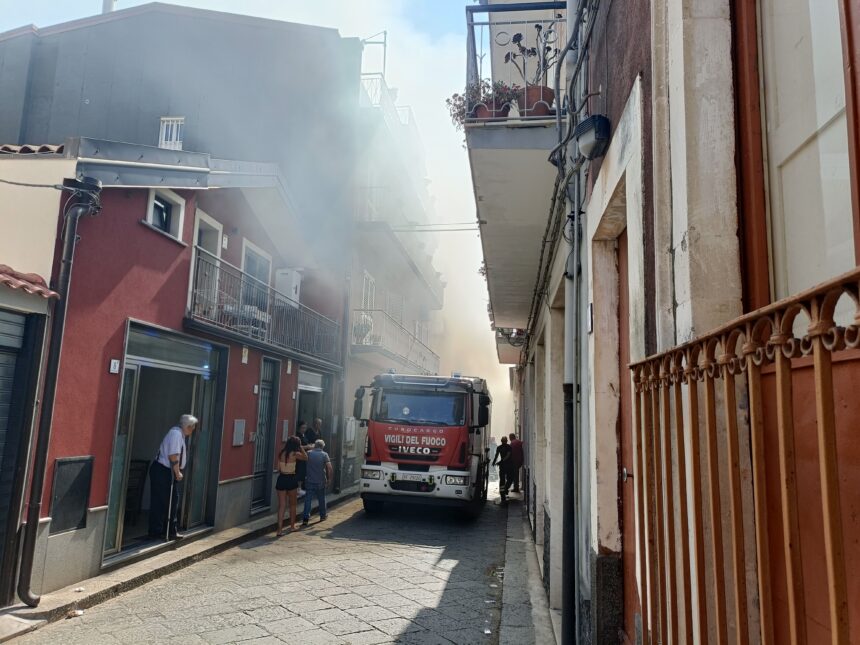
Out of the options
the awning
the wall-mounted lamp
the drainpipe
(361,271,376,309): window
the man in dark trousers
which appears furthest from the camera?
(361,271,376,309): window

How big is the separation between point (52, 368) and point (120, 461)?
6.47 feet

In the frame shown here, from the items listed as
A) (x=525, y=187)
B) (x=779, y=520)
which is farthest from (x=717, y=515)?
(x=525, y=187)

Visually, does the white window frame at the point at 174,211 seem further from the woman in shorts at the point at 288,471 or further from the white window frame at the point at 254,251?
the woman in shorts at the point at 288,471

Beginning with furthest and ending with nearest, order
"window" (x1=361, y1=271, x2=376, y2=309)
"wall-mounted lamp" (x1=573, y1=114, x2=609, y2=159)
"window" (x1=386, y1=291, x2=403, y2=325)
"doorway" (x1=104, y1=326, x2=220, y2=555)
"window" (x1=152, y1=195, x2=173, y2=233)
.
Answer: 1. "window" (x1=386, y1=291, x2=403, y2=325)
2. "window" (x1=361, y1=271, x2=376, y2=309)
3. "window" (x1=152, y1=195, x2=173, y2=233)
4. "doorway" (x1=104, y1=326, x2=220, y2=555)
5. "wall-mounted lamp" (x1=573, y1=114, x2=609, y2=159)

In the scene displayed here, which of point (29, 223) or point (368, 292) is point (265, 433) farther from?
point (368, 292)

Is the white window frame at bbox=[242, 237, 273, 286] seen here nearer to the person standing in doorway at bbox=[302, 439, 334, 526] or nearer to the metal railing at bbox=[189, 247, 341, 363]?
the metal railing at bbox=[189, 247, 341, 363]

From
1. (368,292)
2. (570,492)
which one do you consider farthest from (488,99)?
(368,292)

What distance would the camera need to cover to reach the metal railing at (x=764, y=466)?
0.96m

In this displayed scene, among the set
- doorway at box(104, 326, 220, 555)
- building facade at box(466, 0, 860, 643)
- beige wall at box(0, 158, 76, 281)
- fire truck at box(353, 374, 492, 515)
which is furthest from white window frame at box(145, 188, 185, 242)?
building facade at box(466, 0, 860, 643)

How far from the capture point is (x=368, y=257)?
2047 cm

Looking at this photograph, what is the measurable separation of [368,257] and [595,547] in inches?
693

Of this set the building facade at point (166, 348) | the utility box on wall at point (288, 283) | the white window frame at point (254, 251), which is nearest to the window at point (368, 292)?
the building facade at point (166, 348)

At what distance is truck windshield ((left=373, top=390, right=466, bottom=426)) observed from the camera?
12.8 m

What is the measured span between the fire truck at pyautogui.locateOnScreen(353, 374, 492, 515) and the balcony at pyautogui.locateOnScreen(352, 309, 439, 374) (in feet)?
16.1
